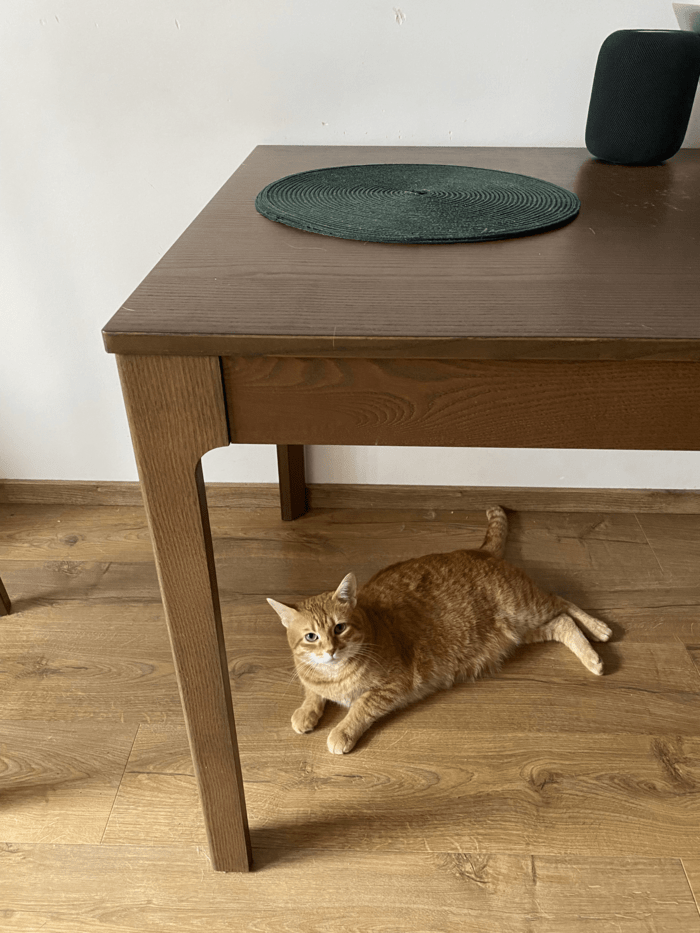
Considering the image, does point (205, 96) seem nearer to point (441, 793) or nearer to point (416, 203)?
point (416, 203)

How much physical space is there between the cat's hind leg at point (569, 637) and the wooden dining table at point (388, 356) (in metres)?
0.69

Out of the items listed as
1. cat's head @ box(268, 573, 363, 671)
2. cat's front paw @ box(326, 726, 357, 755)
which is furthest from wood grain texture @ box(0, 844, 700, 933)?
cat's head @ box(268, 573, 363, 671)

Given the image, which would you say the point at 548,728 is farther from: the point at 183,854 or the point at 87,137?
the point at 87,137

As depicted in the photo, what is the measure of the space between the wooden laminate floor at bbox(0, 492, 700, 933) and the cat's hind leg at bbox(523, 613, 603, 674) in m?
0.02

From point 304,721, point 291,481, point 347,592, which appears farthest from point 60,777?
point 291,481

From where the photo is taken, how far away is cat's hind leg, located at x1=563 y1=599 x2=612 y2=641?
1.25m

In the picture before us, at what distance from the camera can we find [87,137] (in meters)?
1.26

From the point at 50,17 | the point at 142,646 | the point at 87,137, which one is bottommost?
the point at 142,646

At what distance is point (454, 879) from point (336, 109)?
46.5 inches

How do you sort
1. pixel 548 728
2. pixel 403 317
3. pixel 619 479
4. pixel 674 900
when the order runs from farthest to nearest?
1. pixel 619 479
2. pixel 548 728
3. pixel 674 900
4. pixel 403 317

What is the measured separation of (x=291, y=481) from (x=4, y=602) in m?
0.60

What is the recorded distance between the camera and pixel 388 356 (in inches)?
22.0

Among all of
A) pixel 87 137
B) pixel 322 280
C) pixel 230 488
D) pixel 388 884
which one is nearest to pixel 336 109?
pixel 87 137

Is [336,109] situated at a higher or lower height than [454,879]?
higher
